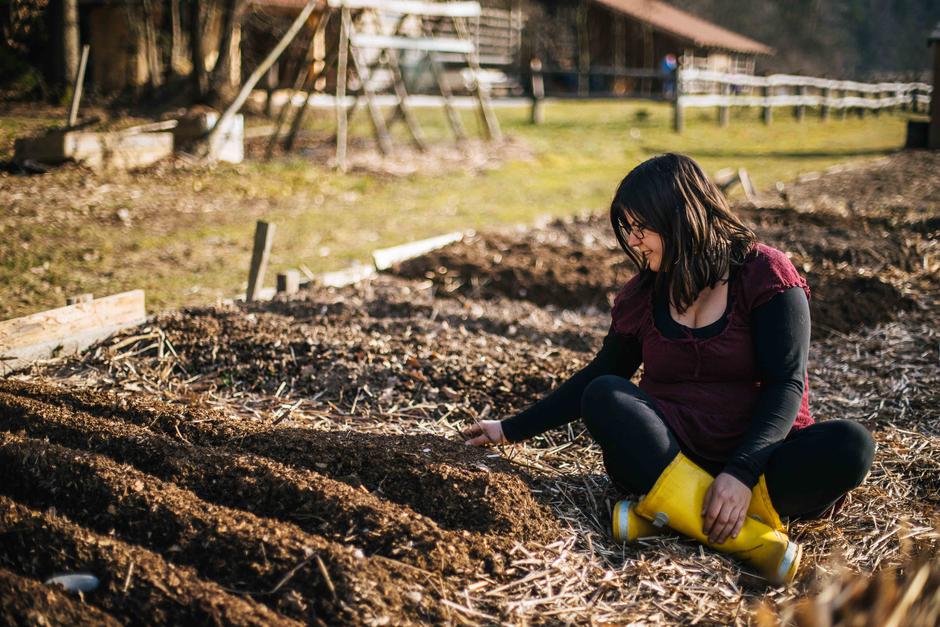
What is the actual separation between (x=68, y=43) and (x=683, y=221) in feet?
42.4

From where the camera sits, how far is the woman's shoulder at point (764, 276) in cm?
269

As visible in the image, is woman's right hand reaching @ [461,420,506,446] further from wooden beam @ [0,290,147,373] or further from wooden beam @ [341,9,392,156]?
wooden beam @ [341,9,392,156]

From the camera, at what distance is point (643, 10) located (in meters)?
30.1

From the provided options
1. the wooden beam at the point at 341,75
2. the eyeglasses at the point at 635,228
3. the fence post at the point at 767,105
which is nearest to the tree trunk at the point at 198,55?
the wooden beam at the point at 341,75

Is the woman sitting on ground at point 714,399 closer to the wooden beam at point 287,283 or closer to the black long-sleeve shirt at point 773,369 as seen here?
the black long-sleeve shirt at point 773,369

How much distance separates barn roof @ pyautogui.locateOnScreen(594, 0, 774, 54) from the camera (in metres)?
29.6

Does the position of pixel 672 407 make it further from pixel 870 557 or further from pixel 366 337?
pixel 366 337

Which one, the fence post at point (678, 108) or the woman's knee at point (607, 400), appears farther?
the fence post at point (678, 108)

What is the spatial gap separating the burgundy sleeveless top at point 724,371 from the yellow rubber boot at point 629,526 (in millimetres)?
268

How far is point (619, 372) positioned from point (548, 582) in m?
0.90

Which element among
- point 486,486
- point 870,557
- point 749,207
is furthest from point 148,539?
point 749,207

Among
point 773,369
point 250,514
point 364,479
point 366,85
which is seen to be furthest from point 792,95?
point 250,514

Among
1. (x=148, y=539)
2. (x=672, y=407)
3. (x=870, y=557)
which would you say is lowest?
(x=870, y=557)

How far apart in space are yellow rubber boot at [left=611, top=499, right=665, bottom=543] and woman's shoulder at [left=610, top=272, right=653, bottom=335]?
1.93 ft
